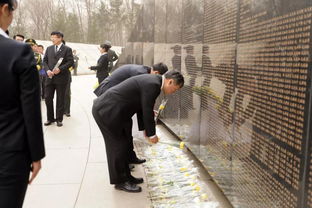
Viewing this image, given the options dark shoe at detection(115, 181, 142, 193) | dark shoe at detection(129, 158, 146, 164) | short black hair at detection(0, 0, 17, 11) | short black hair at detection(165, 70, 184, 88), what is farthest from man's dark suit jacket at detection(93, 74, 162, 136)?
short black hair at detection(0, 0, 17, 11)

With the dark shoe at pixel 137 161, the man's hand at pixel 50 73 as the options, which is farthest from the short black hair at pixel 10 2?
the man's hand at pixel 50 73

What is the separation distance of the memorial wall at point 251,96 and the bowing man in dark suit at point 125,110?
65 cm

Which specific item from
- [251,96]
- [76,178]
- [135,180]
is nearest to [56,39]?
[76,178]

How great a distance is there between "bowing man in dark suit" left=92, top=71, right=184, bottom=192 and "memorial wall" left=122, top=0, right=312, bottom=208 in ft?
2.15

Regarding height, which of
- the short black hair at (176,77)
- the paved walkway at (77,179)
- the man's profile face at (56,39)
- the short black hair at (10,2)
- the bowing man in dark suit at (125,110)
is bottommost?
the paved walkway at (77,179)

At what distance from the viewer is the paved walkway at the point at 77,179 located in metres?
3.58

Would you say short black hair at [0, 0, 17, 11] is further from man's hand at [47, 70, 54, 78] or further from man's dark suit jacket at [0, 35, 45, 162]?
man's hand at [47, 70, 54, 78]

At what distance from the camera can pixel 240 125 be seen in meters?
3.14

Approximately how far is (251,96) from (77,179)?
2.38 metres

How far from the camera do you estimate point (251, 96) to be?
9.45ft

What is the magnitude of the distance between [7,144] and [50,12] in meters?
43.5

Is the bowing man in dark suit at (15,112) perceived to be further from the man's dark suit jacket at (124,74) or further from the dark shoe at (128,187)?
the man's dark suit jacket at (124,74)

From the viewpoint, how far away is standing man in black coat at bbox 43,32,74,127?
6891 mm

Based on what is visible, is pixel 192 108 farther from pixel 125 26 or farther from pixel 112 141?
pixel 125 26
